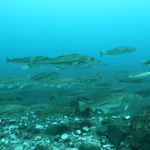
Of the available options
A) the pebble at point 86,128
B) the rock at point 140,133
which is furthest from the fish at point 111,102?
the rock at point 140,133

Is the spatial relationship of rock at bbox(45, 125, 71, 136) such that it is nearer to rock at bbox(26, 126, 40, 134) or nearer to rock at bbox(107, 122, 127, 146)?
rock at bbox(26, 126, 40, 134)

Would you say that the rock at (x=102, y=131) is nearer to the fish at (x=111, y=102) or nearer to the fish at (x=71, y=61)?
the fish at (x=111, y=102)

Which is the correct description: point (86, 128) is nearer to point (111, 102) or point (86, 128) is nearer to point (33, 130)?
point (111, 102)

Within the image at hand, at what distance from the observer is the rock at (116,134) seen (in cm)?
464

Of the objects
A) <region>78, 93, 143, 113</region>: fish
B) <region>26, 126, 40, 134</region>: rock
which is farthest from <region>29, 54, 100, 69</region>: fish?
<region>26, 126, 40, 134</region>: rock

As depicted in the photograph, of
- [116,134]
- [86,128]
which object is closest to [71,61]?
[86,128]

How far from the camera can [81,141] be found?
4984 millimetres

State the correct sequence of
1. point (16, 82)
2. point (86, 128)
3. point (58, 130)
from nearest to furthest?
point (58, 130) < point (86, 128) < point (16, 82)

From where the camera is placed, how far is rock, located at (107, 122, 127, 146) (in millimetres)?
4637

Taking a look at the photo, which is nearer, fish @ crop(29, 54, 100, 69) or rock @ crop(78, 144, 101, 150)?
rock @ crop(78, 144, 101, 150)

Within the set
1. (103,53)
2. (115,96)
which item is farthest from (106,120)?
(103,53)

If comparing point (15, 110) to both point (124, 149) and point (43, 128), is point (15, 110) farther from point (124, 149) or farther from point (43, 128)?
point (124, 149)

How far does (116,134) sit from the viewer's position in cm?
468

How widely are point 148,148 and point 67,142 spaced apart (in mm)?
1883
